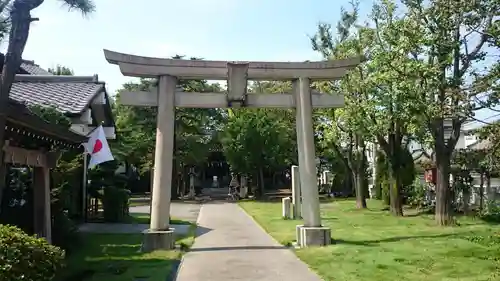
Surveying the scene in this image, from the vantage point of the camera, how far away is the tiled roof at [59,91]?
1870cm

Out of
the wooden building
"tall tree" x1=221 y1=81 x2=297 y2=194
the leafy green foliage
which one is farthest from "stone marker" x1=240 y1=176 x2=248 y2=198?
Answer: the wooden building

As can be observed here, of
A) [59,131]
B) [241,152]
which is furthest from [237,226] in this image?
[241,152]

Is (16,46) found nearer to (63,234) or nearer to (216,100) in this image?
(63,234)

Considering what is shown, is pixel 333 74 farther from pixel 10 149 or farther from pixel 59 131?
pixel 10 149

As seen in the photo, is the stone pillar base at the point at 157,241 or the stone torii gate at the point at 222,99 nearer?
the stone pillar base at the point at 157,241

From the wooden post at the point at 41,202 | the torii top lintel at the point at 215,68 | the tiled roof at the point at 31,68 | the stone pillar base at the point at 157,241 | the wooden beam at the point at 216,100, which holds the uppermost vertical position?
the tiled roof at the point at 31,68

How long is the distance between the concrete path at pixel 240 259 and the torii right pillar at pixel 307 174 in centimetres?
81

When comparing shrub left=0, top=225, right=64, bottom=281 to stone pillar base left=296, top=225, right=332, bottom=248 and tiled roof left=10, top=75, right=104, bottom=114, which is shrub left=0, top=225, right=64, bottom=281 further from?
tiled roof left=10, top=75, right=104, bottom=114

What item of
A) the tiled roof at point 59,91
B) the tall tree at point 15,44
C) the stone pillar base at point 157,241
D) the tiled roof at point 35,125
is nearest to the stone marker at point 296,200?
the tiled roof at point 59,91

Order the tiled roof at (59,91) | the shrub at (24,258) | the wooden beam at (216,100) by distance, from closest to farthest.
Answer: the shrub at (24,258) < the wooden beam at (216,100) < the tiled roof at (59,91)

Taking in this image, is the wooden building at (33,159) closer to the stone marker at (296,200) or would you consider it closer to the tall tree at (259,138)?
the stone marker at (296,200)

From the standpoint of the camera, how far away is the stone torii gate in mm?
13773

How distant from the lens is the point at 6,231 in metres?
6.66

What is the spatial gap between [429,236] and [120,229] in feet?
32.7
